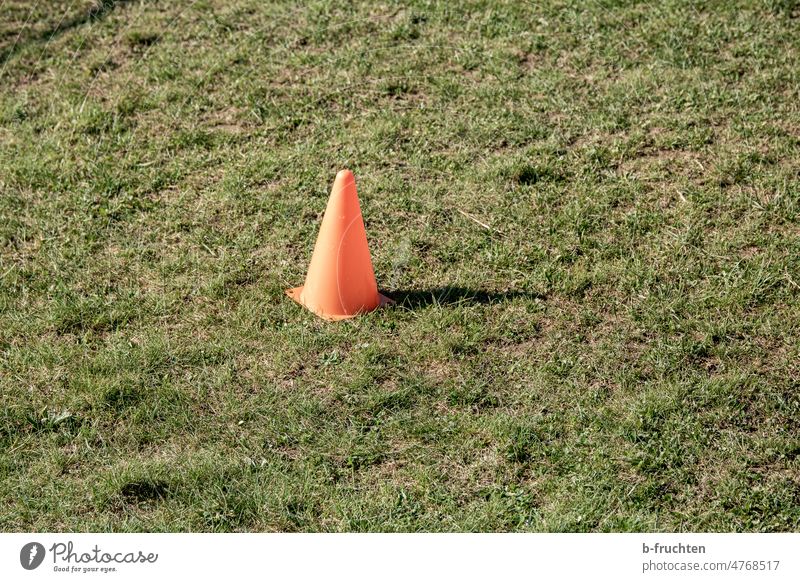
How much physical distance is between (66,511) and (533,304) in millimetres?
2303

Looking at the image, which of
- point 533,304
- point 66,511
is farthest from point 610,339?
point 66,511

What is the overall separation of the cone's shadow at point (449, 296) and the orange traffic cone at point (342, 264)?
14 centimetres

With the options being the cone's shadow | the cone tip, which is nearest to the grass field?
the cone's shadow

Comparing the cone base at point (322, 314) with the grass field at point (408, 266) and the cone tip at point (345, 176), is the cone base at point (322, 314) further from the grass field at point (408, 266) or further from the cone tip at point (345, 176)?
the cone tip at point (345, 176)

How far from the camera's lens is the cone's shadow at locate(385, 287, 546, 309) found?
524 cm

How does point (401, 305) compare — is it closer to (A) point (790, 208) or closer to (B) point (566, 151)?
(B) point (566, 151)

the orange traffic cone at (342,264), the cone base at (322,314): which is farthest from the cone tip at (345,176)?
the cone base at (322,314)

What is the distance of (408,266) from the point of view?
548 centimetres

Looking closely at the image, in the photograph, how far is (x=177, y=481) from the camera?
4363 millimetres
